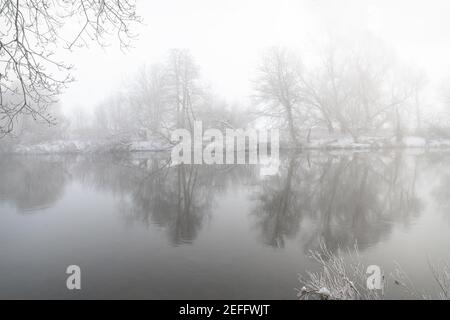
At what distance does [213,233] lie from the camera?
7199 millimetres

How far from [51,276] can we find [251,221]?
14.7 feet

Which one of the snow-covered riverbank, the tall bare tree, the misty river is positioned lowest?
the misty river

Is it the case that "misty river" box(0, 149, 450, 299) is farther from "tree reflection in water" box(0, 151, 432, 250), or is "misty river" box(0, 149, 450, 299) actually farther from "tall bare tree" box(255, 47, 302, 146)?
"tall bare tree" box(255, 47, 302, 146)

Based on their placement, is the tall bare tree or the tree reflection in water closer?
the tree reflection in water

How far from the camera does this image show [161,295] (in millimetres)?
4379

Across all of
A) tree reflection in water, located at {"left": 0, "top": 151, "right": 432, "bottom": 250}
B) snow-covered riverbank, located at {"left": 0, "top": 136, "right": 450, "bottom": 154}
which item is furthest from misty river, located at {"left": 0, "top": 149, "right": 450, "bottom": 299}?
snow-covered riverbank, located at {"left": 0, "top": 136, "right": 450, "bottom": 154}

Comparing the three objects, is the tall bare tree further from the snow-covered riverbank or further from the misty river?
the misty river

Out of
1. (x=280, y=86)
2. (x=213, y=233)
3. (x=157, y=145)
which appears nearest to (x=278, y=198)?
(x=213, y=233)

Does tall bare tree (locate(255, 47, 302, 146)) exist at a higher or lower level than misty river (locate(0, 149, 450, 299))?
higher

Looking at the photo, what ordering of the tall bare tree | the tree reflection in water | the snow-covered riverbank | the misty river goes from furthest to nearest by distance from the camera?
the tall bare tree, the snow-covered riverbank, the tree reflection in water, the misty river

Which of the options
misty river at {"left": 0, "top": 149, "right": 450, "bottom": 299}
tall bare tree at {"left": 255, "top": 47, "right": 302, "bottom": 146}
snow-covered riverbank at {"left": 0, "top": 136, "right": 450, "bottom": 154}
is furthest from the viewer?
tall bare tree at {"left": 255, "top": 47, "right": 302, "bottom": 146}

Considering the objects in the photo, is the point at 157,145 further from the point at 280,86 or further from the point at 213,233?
the point at 213,233

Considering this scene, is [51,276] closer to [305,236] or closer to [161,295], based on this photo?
[161,295]

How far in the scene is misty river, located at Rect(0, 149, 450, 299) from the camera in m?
4.77
